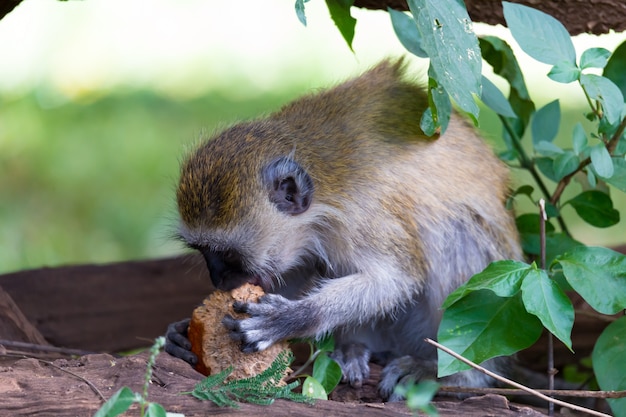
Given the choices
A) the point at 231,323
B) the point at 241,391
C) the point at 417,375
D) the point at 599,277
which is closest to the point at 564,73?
the point at 599,277

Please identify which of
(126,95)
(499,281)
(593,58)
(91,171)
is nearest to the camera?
(499,281)

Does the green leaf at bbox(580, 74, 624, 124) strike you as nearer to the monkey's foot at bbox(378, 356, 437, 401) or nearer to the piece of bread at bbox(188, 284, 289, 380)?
the monkey's foot at bbox(378, 356, 437, 401)

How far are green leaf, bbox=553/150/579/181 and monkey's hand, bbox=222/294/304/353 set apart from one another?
1207 millimetres

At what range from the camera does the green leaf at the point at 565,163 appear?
344 centimetres

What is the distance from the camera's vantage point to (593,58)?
3.12 m

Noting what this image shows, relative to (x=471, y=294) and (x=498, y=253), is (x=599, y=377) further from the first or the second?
(x=498, y=253)

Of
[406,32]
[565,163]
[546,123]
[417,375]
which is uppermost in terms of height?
[406,32]

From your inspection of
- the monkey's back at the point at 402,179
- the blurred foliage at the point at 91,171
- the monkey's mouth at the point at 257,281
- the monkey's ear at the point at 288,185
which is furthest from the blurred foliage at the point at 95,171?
the monkey's ear at the point at 288,185

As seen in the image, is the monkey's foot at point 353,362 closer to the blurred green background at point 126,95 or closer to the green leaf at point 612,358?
the green leaf at point 612,358

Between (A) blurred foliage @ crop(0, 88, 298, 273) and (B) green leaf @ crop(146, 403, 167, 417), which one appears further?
(A) blurred foliage @ crop(0, 88, 298, 273)

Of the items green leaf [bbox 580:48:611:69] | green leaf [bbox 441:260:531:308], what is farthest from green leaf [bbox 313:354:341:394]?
green leaf [bbox 580:48:611:69]

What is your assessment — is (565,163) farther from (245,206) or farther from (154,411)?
(154,411)

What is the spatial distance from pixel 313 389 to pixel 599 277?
108 centimetres

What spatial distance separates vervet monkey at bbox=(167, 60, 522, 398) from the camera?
333cm
